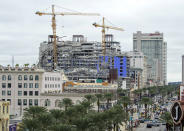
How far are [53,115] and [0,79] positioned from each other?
59875 millimetres

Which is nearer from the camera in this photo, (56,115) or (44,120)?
(44,120)

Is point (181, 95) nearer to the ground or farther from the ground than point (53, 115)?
farther from the ground

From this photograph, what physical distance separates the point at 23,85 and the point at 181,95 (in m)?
95.9

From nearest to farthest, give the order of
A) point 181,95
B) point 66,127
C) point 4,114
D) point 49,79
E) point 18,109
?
point 181,95 → point 66,127 → point 4,114 → point 18,109 → point 49,79

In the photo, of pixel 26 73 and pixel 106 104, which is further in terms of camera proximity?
pixel 106 104

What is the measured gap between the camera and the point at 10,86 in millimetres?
150625

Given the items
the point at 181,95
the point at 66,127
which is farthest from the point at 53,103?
the point at 181,95

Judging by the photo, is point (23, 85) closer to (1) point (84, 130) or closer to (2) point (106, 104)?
(2) point (106, 104)

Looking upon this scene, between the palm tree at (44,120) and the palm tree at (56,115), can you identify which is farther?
the palm tree at (56,115)

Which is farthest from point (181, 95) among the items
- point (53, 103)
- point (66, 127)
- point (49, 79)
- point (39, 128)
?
point (49, 79)

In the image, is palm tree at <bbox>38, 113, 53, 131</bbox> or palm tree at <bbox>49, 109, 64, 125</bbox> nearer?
palm tree at <bbox>38, 113, 53, 131</bbox>

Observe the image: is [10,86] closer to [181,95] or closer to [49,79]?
[49,79]

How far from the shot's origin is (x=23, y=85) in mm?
150875

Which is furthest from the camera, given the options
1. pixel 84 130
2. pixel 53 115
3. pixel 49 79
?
pixel 49 79
